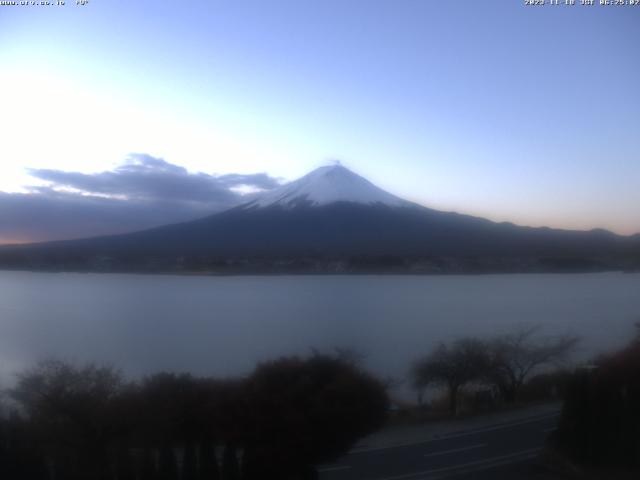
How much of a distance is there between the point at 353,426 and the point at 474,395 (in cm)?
180

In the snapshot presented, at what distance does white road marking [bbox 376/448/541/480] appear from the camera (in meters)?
4.27

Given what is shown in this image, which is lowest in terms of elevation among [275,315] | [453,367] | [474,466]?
[474,466]

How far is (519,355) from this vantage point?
6328mm

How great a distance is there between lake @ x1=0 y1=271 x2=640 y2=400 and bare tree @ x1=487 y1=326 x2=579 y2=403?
8.7 inches

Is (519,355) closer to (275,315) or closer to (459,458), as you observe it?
(459,458)

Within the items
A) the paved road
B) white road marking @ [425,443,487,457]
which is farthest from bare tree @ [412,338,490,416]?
white road marking @ [425,443,487,457]

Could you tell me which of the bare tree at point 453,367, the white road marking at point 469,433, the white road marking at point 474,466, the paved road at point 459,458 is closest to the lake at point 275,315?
the bare tree at point 453,367

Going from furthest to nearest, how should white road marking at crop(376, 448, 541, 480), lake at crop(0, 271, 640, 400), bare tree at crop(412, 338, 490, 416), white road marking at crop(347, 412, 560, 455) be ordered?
bare tree at crop(412, 338, 490, 416), lake at crop(0, 271, 640, 400), white road marking at crop(347, 412, 560, 455), white road marking at crop(376, 448, 541, 480)

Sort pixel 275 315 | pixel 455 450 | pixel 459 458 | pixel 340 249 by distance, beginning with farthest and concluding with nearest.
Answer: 1. pixel 340 249
2. pixel 275 315
3. pixel 455 450
4. pixel 459 458

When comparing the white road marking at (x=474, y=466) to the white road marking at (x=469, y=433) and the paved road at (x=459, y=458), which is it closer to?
the paved road at (x=459, y=458)

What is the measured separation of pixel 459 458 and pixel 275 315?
3104mm

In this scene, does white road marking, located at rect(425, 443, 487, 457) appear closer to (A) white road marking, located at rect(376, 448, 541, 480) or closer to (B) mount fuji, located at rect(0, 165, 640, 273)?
(A) white road marking, located at rect(376, 448, 541, 480)

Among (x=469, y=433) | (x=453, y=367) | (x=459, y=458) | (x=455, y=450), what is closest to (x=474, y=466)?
(x=459, y=458)

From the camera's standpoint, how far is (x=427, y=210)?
41.9 feet
